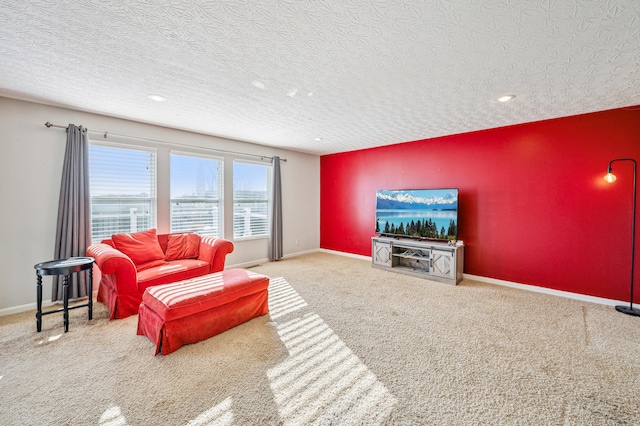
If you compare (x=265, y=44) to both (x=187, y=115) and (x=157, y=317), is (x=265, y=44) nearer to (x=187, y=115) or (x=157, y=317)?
(x=187, y=115)

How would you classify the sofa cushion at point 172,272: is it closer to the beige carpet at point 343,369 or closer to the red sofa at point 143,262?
the red sofa at point 143,262

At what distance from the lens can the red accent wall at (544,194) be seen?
3.32m

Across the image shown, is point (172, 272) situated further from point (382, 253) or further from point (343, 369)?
point (382, 253)

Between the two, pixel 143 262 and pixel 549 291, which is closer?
pixel 143 262

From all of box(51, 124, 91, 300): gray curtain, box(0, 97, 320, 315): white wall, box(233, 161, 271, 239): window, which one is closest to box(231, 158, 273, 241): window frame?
box(233, 161, 271, 239): window

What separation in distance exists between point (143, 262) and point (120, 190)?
46.1 inches

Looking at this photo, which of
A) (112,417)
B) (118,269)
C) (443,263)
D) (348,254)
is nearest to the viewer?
(112,417)

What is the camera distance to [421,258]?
14.9ft

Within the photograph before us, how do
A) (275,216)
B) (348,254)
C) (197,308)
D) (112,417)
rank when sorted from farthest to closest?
(348,254), (275,216), (197,308), (112,417)

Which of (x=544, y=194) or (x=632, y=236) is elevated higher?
(x=544, y=194)

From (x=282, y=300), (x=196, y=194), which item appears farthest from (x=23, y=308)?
(x=282, y=300)

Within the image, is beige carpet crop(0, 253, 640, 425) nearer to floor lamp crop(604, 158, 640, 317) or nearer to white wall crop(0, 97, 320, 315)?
floor lamp crop(604, 158, 640, 317)

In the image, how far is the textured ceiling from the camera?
63.5 inches

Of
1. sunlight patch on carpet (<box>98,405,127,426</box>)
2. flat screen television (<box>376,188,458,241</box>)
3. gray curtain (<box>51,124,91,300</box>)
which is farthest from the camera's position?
flat screen television (<box>376,188,458,241</box>)
